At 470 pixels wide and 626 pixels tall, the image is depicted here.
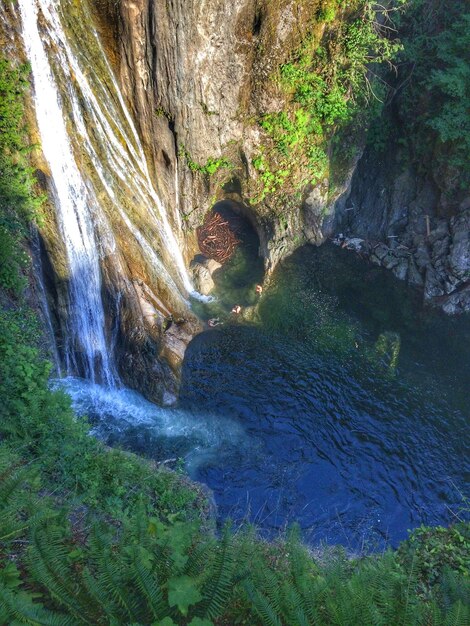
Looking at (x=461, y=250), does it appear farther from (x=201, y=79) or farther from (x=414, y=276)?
(x=201, y=79)

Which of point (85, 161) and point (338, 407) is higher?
point (85, 161)

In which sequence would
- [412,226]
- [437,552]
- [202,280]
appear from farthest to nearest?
1. [412,226]
2. [202,280]
3. [437,552]

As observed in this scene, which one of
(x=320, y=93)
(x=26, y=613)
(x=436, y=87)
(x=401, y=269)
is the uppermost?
(x=436, y=87)

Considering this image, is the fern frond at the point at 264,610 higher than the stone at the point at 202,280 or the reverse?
the reverse

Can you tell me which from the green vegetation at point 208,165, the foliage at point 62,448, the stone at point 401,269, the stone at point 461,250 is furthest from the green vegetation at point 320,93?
the foliage at point 62,448

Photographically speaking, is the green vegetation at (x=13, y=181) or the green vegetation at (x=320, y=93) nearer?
the green vegetation at (x=13, y=181)

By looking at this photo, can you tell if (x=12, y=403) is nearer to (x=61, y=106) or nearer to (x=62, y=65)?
(x=61, y=106)

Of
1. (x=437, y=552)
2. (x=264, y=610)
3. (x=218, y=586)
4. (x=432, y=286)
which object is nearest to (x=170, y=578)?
(x=218, y=586)

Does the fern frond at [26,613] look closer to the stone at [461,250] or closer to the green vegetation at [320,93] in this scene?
the green vegetation at [320,93]

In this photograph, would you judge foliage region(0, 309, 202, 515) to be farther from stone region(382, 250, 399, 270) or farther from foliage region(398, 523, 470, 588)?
stone region(382, 250, 399, 270)
